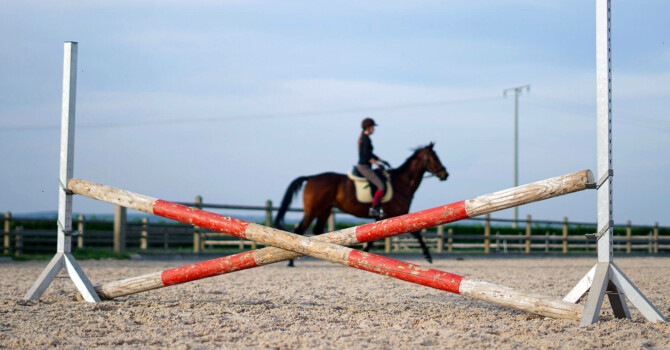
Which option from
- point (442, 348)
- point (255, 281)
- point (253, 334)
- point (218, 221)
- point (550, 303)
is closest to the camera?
point (442, 348)

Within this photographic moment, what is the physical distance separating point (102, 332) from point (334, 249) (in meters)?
1.26

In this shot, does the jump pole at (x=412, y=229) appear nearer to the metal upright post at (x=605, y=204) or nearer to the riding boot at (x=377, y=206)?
the metal upright post at (x=605, y=204)

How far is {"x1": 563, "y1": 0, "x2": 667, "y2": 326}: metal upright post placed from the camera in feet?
10.6

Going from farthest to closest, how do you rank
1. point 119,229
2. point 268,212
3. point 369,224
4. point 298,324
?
1. point 268,212
2. point 119,229
3. point 369,224
4. point 298,324

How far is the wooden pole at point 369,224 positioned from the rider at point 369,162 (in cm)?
537

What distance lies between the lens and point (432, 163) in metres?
9.55

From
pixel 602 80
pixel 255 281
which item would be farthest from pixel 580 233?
pixel 602 80

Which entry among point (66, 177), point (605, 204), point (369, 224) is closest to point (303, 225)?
point (66, 177)

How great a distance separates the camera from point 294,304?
4.06 metres

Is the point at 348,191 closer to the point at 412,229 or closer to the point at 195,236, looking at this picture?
the point at 195,236

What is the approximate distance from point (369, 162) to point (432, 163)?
1065mm

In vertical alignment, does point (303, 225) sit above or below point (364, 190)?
below

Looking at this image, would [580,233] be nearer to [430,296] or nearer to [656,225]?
[656,225]

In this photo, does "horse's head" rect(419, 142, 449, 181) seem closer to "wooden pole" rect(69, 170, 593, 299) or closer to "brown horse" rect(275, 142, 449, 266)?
"brown horse" rect(275, 142, 449, 266)
